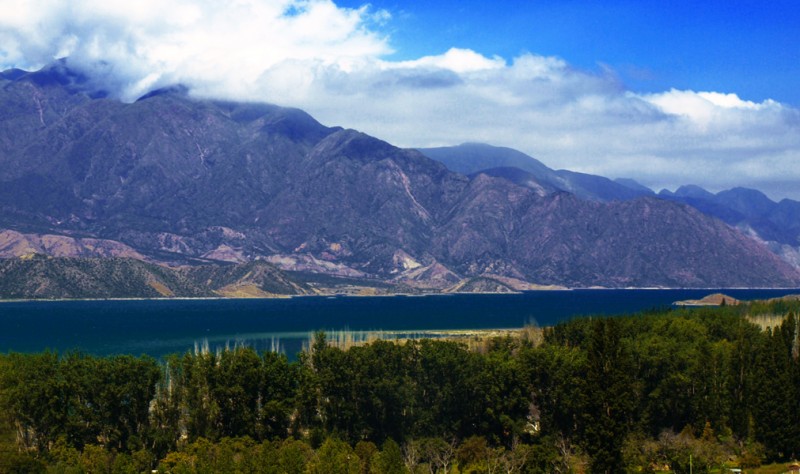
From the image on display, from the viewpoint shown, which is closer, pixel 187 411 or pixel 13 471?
pixel 13 471

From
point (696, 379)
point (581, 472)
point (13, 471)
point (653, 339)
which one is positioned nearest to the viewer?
point (13, 471)

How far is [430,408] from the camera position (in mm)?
127250

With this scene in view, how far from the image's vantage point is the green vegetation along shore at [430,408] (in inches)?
4284

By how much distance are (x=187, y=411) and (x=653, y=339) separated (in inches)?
3048

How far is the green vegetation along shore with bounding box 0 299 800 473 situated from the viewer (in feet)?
357

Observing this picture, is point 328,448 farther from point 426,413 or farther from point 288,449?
Answer: point 426,413

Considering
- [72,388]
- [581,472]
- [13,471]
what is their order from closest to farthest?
1. [13,471]
2. [581,472]
3. [72,388]

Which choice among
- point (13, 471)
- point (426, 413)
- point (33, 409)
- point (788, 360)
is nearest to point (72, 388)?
point (33, 409)

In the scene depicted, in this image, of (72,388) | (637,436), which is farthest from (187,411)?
(637,436)

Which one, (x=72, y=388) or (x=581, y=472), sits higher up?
(x=72, y=388)

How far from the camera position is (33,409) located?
115812mm

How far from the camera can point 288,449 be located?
3875 inches

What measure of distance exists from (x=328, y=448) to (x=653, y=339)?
240 feet

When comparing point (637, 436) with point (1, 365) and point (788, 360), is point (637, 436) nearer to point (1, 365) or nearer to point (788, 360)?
point (788, 360)
